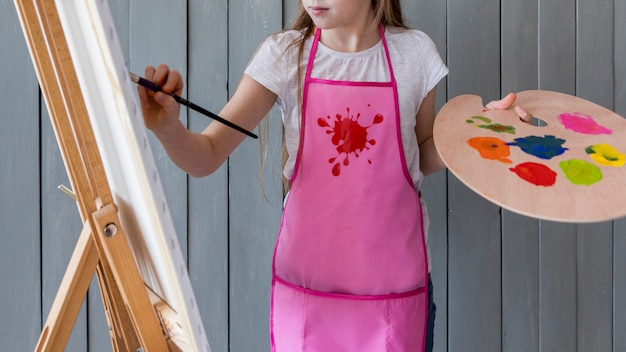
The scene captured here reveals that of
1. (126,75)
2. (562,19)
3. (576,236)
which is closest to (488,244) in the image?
(576,236)

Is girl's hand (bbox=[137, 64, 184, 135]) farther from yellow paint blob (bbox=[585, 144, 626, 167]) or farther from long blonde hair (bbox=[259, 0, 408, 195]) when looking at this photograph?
yellow paint blob (bbox=[585, 144, 626, 167])

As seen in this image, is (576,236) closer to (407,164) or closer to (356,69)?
(407,164)

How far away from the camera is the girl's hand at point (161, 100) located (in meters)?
0.96

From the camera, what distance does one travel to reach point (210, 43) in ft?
4.88

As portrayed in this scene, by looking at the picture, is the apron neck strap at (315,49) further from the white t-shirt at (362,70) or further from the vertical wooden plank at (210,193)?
the vertical wooden plank at (210,193)

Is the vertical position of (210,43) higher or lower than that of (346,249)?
higher

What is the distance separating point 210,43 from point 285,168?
0.36 metres

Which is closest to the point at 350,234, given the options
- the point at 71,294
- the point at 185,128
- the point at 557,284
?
the point at 185,128

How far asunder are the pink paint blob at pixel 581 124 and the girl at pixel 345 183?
97 millimetres

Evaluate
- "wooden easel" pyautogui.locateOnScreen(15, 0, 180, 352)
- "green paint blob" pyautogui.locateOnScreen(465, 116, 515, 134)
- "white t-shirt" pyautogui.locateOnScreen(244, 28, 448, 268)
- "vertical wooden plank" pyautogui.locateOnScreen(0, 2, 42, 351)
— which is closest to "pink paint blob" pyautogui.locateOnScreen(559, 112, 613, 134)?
"green paint blob" pyautogui.locateOnScreen(465, 116, 515, 134)

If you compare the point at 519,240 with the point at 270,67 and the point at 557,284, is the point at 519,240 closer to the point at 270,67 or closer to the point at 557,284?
the point at 557,284

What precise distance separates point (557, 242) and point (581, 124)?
1.79 ft

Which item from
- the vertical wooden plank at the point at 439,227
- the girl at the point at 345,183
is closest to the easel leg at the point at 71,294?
the girl at the point at 345,183

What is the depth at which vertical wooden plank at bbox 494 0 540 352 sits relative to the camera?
5.19 ft
